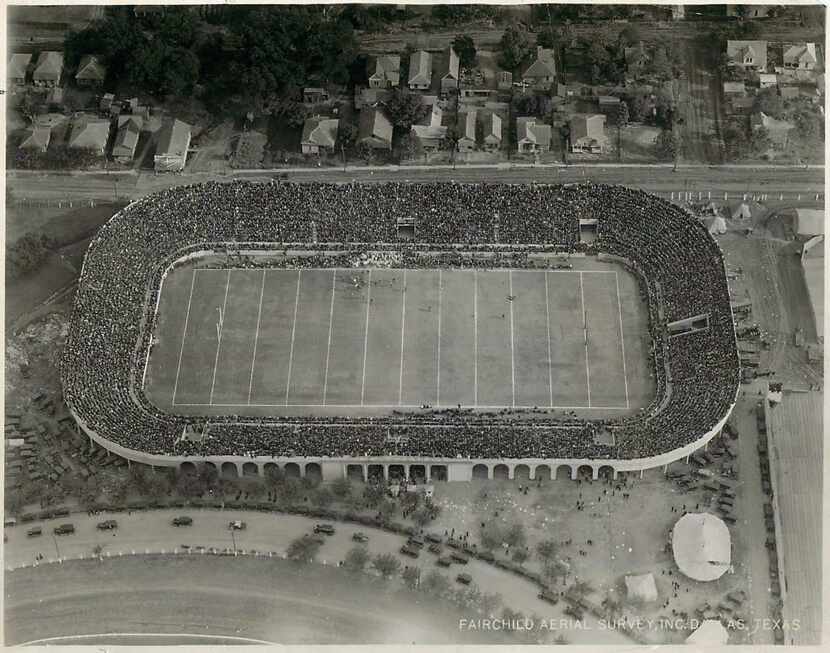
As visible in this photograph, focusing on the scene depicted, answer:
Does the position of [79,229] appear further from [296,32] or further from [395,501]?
[395,501]

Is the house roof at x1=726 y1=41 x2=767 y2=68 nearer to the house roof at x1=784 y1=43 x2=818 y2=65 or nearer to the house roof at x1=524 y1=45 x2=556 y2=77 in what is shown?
the house roof at x1=784 y1=43 x2=818 y2=65

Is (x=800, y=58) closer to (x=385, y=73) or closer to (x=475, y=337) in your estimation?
(x=385, y=73)

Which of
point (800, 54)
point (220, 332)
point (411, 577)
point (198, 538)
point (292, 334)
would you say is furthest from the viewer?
point (800, 54)

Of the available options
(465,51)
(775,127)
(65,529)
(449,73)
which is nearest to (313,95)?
(449,73)

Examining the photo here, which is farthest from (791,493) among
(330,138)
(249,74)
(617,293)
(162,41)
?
(162,41)

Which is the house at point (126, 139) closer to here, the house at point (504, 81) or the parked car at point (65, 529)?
the house at point (504, 81)
